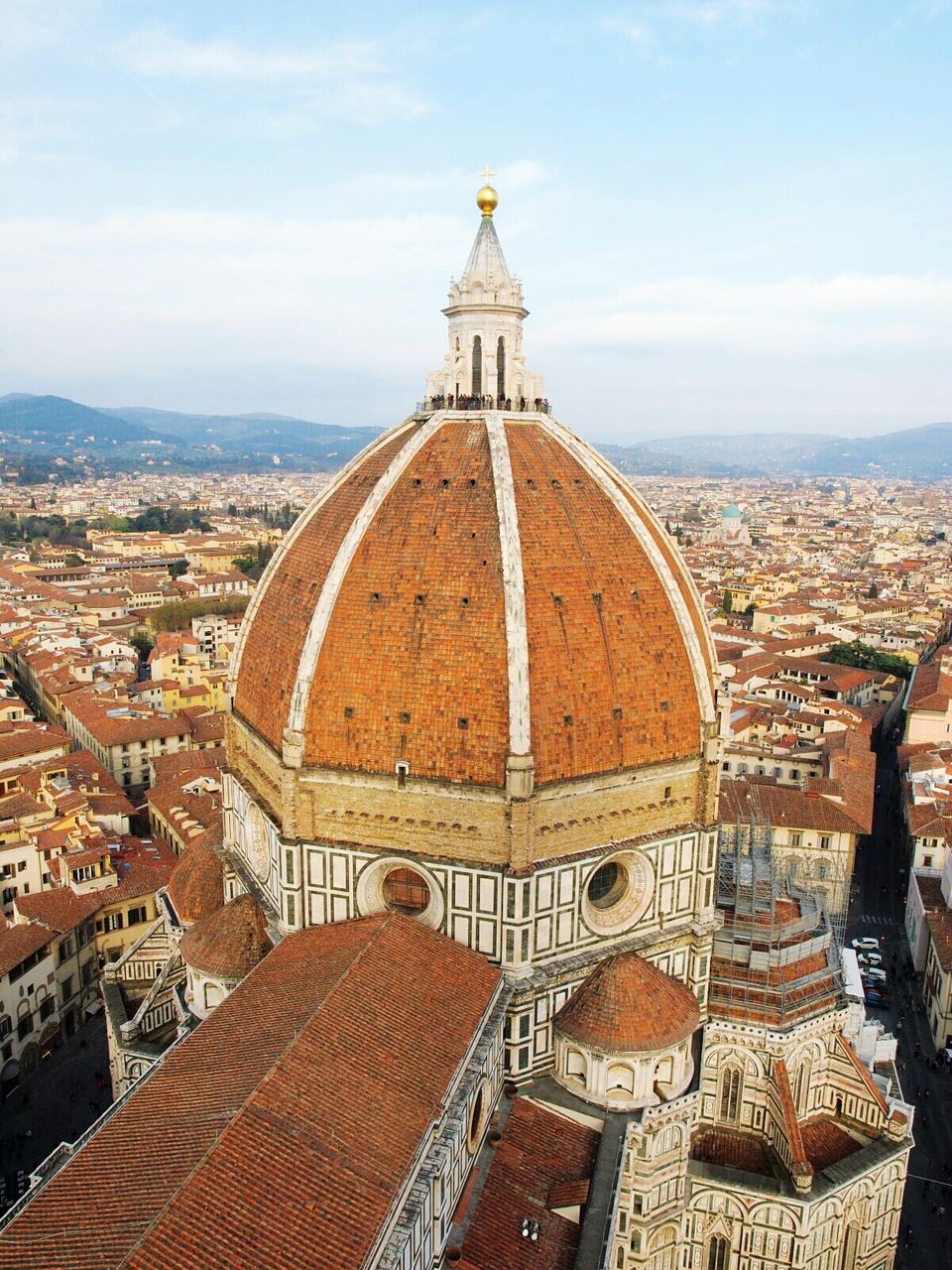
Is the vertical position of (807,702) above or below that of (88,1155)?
below

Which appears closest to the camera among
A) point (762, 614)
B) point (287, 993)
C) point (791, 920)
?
point (287, 993)

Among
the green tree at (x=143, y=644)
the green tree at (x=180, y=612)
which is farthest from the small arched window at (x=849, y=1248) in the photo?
the green tree at (x=180, y=612)

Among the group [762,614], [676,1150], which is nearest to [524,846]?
[676,1150]

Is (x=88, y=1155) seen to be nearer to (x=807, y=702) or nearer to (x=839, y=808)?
(x=839, y=808)

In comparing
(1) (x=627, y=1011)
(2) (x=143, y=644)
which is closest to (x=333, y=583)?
(1) (x=627, y=1011)

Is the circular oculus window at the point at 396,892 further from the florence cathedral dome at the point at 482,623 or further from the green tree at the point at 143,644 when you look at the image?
the green tree at the point at 143,644

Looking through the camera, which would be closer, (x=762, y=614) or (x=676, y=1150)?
(x=676, y=1150)
